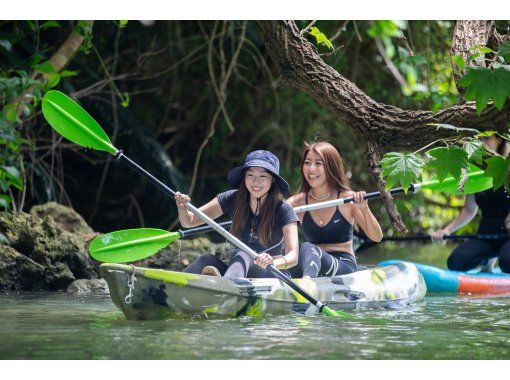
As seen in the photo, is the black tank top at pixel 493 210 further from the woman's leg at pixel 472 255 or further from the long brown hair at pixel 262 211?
the long brown hair at pixel 262 211

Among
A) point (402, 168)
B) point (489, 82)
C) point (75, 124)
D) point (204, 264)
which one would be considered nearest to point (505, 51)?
point (489, 82)

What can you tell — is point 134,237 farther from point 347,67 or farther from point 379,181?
point 347,67

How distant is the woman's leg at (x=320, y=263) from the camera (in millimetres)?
4887

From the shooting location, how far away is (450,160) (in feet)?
10.3

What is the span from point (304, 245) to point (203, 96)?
4721 mm

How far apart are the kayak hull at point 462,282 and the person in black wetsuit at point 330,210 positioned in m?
0.98

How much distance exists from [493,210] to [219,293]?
9.16 ft

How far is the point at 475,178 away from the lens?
A: 16.6 ft

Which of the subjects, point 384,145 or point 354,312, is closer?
point 384,145

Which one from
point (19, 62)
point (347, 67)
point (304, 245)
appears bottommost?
point (304, 245)

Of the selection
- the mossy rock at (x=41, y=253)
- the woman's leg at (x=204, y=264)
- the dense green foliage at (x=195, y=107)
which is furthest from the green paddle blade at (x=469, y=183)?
the dense green foliage at (x=195, y=107)

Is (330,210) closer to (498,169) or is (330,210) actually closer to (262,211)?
(262,211)

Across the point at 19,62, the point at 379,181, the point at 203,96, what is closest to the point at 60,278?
the point at 19,62

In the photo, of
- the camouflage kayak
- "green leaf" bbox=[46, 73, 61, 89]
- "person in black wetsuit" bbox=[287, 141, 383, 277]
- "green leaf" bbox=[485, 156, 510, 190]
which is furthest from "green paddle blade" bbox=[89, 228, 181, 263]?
"green leaf" bbox=[485, 156, 510, 190]
